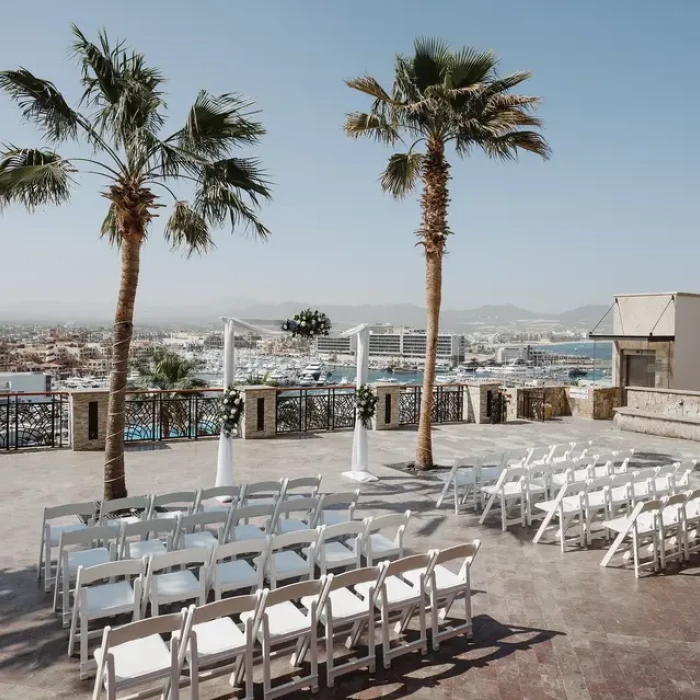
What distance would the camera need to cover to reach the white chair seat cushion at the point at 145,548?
18.6 ft

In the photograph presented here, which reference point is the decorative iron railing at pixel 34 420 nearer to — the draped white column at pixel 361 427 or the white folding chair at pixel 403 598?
the draped white column at pixel 361 427

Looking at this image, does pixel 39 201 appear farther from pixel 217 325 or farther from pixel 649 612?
pixel 649 612

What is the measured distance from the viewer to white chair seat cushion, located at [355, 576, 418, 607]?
4.65 metres

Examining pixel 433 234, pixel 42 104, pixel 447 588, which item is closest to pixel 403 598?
pixel 447 588

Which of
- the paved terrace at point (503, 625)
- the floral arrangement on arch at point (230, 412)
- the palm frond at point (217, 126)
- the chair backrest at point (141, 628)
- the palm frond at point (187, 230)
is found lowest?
the paved terrace at point (503, 625)

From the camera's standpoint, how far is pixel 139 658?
3.71 m

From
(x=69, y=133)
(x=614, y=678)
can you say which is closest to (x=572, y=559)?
(x=614, y=678)

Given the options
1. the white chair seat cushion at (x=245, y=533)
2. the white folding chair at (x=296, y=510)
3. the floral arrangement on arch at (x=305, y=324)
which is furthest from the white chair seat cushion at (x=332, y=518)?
the floral arrangement on arch at (x=305, y=324)

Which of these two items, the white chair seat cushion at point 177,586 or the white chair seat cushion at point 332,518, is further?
the white chair seat cushion at point 332,518

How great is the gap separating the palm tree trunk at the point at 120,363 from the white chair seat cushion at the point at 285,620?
15.2 feet

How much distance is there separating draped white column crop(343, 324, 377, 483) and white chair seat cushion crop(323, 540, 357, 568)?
4536 mm

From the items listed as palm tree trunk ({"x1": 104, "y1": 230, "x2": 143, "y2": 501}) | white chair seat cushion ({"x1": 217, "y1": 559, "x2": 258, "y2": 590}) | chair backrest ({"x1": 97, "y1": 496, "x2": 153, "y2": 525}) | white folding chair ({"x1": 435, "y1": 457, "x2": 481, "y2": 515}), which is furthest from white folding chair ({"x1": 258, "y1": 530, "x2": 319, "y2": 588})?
palm tree trunk ({"x1": 104, "y1": 230, "x2": 143, "y2": 501})

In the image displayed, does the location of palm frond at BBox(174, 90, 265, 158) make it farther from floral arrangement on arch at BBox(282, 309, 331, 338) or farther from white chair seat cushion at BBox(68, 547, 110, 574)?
white chair seat cushion at BBox(68, 547, 110, 574)

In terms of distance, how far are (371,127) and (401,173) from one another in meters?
1.02
